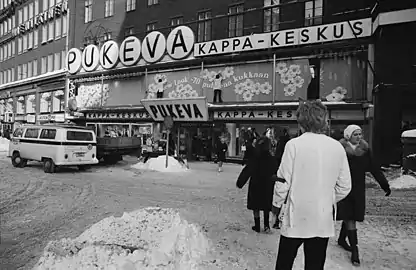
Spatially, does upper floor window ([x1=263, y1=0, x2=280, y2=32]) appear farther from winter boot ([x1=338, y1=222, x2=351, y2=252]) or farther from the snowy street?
winter boot ([x1=338, y1=222, x2=351, y2=252])

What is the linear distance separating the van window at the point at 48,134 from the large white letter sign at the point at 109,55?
11.5m

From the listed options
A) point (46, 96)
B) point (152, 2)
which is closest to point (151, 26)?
A: point (152, 2)

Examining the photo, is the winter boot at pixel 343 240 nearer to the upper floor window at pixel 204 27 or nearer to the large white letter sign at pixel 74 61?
the upper floor window at pixel 204 27

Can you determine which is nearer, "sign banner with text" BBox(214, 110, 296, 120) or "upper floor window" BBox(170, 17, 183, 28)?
"sign banner with text" BBox(214, 110, 296, 120)

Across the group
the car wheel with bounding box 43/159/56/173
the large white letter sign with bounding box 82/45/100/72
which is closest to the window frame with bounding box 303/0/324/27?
the car wheel with bounding box 43/159/56/173

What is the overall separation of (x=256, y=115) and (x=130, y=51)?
415 inches

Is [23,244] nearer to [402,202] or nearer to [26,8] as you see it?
[402,202]

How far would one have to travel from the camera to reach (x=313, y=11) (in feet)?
57.1

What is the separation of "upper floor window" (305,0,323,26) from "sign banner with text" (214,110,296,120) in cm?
460

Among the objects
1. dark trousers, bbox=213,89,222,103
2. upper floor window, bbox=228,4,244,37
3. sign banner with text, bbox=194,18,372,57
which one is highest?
upper floor window, bbox=228,4,244,37

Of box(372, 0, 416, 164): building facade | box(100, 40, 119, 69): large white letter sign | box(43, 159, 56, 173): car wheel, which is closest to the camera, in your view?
box(43, 159, 56, 173): car wheel

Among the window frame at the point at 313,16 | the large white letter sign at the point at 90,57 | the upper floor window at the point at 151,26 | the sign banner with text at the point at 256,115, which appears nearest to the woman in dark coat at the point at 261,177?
the sign banner with text at the point at 256,115

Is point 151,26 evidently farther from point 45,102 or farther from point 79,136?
point 45,102

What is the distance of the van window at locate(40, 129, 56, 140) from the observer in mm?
14148
